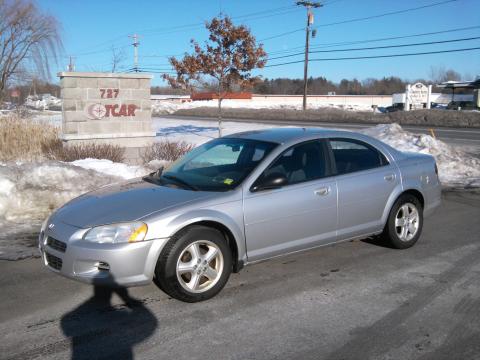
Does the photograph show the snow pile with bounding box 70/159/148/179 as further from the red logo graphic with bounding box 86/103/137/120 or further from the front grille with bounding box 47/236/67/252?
the front grille with bounding box 47/236/67/252

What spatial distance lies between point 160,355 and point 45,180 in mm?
5456

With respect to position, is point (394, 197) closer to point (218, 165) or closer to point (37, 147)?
point (218, 165)

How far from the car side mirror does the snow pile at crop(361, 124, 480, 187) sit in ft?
23.5

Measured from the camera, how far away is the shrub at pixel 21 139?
1112 centimetres

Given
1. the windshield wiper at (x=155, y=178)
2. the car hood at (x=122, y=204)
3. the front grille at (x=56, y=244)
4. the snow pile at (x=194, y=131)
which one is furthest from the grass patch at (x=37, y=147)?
the front grille at (x=56, y=244)

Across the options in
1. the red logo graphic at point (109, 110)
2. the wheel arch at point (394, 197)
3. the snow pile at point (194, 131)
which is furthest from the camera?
the snow pile at point (194, 131)

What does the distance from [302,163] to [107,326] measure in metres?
2.51

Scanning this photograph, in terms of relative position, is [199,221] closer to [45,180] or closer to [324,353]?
[324,353]

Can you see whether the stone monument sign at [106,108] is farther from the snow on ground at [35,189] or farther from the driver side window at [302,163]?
the driver side window at [302,163]

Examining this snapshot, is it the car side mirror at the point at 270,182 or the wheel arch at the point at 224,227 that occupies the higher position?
the car side mirror at the point at 270,182

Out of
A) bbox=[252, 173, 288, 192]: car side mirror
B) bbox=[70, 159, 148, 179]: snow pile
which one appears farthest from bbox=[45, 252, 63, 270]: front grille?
bbox=[70, 159, 148, 179]: snow pile

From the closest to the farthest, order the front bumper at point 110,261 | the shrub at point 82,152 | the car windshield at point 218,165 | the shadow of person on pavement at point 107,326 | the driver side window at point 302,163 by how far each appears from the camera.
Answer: the shadow of person on pavement at point 107,326, the front bumper at point 110,261, the car windshield at point 218,165, the driver side window at point 302,163, the shrub at point 82,152

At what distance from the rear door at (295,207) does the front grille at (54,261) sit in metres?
1.66

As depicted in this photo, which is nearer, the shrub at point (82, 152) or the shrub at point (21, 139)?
the shrub at point (82, 152)
